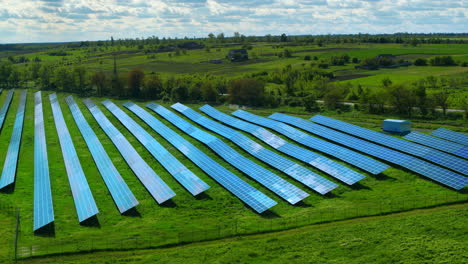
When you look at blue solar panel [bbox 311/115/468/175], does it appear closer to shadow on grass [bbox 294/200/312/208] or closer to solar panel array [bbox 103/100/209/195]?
shadow on grass [bbox 294/200/312/208]

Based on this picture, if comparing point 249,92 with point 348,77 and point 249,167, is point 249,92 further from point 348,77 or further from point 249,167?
point 348,77

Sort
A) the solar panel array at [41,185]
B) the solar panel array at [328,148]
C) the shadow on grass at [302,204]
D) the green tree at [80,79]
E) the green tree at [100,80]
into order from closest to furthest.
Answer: the solar panel array at [41,185] → the shadow on grass at [302,204] → the solar panel array at [328,148] → the green tree at [100,80] → the green tree at [80,79]

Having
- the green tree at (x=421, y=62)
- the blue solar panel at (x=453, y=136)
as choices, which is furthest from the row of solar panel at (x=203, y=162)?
the green tree at (x=421, y=62)

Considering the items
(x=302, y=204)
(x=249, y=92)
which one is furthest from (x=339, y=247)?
(x=249, y=92)

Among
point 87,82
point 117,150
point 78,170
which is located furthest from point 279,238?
point 87,82

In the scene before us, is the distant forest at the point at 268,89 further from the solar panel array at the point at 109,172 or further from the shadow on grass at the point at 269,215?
the shadow on grass at the point at 269,215

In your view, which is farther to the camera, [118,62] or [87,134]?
[118,62]

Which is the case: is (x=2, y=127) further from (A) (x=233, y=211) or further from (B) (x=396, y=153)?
(B) (x=396, y=153)
